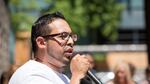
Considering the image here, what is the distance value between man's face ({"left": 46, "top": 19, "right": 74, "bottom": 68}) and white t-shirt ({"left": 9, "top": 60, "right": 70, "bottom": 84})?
6 centimetres

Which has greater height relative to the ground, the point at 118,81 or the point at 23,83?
the point at 23,83

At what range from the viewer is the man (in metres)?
3.38

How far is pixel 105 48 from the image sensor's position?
34.6 meters

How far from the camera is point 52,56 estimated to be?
11.4 feet

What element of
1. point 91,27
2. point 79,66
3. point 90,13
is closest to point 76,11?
point 90,13

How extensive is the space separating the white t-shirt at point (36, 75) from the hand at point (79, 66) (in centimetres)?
10

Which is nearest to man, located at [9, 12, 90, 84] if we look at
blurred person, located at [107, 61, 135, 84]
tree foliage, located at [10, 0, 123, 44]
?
blurred person, located at [107, 61, 135, 84]

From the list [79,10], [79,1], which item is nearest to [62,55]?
[79,1]

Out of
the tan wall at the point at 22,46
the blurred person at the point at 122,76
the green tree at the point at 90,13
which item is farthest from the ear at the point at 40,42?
the green tree at the point at 90,13

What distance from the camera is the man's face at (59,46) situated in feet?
11.3

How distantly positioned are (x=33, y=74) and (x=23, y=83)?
0.07 meters

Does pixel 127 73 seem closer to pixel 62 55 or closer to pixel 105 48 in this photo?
pixel 62 55

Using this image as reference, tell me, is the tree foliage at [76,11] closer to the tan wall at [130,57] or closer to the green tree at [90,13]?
the green tree at [90,13]

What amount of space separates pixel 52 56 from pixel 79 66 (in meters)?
0.18
